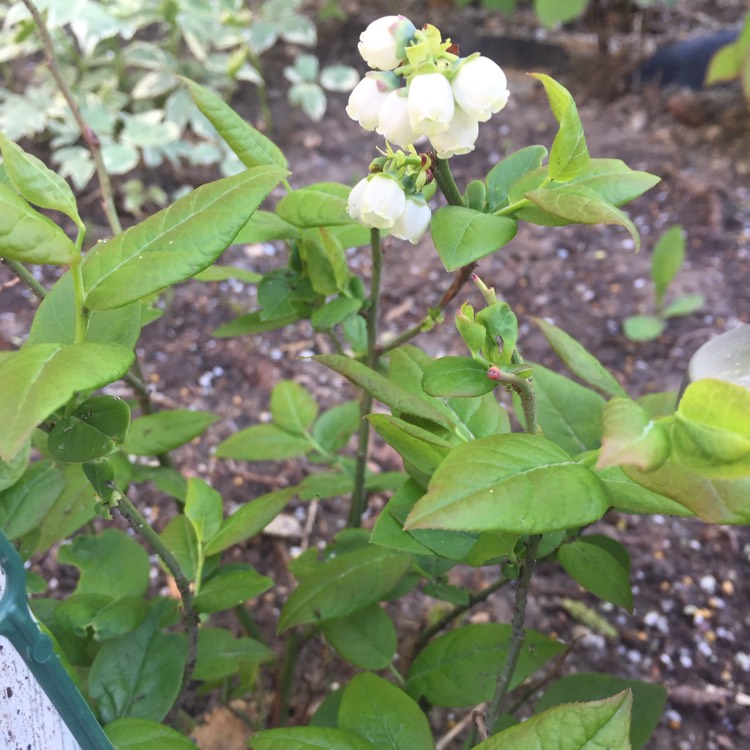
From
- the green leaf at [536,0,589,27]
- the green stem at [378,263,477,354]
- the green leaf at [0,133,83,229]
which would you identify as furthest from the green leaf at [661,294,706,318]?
the green leaf at [0,133,83,229]

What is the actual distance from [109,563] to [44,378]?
18.8 inches

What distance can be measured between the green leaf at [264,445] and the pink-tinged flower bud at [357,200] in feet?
1.78

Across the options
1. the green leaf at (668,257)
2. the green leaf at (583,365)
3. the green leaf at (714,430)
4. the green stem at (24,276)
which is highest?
the green stem at (24,276)

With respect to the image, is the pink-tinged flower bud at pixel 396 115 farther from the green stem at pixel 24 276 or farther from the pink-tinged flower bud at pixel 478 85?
the green stem at pixel 24 276

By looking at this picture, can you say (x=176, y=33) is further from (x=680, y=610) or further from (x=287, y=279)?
(x=680, y=610)

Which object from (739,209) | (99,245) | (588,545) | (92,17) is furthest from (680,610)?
(92,17)

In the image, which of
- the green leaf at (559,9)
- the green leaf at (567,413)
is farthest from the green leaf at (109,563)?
the green leaf at (559,9)

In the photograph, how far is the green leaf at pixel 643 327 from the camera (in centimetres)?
204

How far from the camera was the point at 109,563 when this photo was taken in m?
0.95

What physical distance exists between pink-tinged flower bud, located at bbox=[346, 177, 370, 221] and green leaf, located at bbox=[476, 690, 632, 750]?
0.45 meters

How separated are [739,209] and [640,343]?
0.69 meters

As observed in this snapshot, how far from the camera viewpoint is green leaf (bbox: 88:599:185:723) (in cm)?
84

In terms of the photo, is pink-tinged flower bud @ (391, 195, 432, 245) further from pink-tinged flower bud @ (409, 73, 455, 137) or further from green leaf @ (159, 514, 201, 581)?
green leaf @ (159, 514, 201, 581)

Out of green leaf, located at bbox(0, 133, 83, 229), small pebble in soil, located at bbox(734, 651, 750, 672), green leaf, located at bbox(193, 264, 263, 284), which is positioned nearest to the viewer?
green leaf, located at bbox(0, 133, 83, 229)
